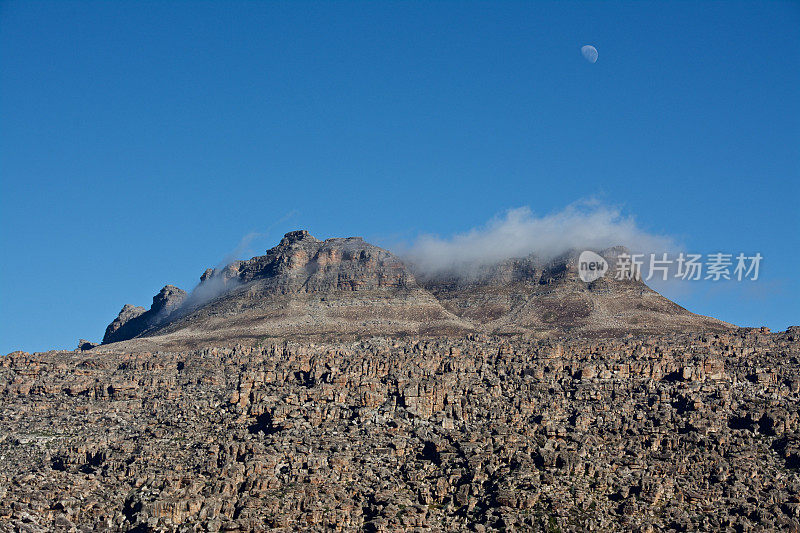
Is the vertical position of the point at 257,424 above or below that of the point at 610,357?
below

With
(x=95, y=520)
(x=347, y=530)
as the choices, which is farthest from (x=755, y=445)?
(x=95, y=520)

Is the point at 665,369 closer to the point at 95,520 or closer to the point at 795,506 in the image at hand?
the point at 795,506

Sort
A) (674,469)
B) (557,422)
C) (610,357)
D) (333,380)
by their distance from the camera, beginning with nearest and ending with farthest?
(674,469)
(557,422)
(333,380)
(610,357)

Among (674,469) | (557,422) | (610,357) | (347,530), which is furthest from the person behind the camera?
(610,357)

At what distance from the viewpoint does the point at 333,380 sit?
147m

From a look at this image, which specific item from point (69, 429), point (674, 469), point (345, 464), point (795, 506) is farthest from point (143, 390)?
point (795, 506)

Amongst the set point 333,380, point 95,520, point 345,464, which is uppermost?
point 333,380

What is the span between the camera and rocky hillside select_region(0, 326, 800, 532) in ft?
354

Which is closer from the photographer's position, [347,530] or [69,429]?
[347,530]

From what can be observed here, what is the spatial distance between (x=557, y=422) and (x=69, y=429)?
48783 millimetres

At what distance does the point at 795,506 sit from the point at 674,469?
11.5 meters

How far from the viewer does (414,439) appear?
415 feet

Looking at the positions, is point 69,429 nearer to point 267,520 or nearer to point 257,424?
point 257,424

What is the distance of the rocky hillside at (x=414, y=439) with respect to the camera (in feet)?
354
